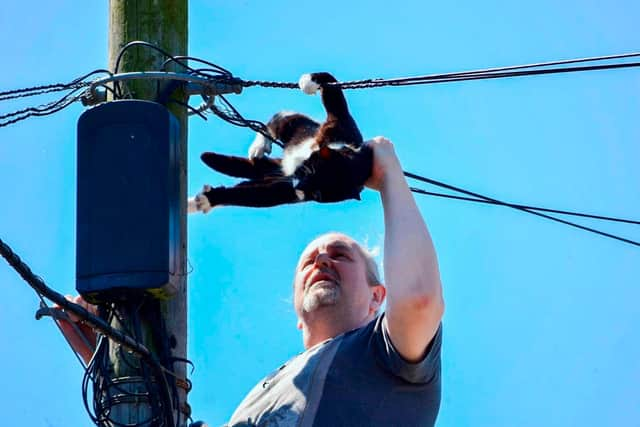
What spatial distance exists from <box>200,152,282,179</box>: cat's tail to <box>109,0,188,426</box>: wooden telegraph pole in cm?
28

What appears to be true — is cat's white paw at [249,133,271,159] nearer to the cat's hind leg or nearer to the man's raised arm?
the cat's hind leg

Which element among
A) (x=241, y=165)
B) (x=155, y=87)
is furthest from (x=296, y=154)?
(x=155, y=87)

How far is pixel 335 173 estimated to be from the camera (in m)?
6.10

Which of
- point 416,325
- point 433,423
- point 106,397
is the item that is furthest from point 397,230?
point 106,397

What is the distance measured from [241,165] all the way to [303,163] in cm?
65

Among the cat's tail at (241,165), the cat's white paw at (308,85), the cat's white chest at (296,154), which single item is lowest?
the cat's white chest at (296,154)

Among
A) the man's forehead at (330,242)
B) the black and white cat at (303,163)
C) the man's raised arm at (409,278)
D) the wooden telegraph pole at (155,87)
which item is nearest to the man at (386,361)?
the man's raised arm at (409,278)

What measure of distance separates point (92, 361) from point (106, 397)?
17cm

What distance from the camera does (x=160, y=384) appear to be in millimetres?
6059

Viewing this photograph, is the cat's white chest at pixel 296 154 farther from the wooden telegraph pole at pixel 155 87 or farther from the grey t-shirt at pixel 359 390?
the grey t-shirt at pixel 359 390

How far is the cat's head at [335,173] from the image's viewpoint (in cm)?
611

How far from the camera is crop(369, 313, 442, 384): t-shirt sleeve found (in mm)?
6078

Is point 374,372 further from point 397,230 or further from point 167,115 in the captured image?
point 167,115

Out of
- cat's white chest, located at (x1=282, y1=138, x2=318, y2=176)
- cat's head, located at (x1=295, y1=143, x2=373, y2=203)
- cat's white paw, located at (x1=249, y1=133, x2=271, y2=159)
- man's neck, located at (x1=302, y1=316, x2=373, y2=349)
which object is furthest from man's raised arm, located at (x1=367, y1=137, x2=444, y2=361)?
cat's white paw, located at (x1=249, y1=133, x2=271, y2=159)
